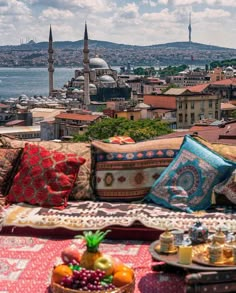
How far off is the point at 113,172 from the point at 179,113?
27145mm

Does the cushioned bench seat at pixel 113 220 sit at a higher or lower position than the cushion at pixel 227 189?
lower

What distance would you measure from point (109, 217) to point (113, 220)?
0.17 ft

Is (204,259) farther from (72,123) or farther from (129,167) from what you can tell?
(72,123)

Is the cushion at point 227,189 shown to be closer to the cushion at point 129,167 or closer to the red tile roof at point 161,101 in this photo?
the cushion at point 129,167

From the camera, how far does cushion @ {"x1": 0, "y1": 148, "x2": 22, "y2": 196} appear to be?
3035mm

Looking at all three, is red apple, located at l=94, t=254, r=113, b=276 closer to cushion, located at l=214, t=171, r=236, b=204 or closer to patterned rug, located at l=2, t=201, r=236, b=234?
patterned rug, located at l=2, t=201, r=236, b=234

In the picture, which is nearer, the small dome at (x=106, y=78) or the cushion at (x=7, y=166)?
the cushion at (x=7, y=166)

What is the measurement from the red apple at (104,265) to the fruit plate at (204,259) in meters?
0.29

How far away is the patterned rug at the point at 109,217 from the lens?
249 centimetres

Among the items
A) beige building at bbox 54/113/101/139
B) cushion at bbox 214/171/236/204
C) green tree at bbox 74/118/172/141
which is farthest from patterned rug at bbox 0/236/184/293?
beige building at bbox 54/113/101/139

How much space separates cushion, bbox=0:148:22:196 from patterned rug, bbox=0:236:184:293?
49 cm

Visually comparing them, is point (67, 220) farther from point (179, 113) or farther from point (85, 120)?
point (179, 113)

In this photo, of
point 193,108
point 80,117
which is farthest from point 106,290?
point 193,108

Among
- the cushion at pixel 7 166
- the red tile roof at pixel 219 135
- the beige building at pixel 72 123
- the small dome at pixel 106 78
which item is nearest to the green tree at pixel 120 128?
the beige building at pixel 72 123
